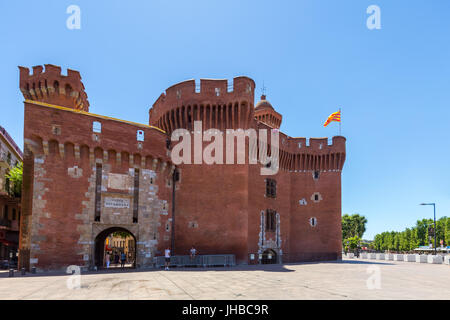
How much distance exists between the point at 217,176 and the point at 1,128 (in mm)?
27466

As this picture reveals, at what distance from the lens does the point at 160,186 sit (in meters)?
30.7

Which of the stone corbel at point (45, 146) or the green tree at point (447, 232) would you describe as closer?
the stone corbel at point (45, 146)

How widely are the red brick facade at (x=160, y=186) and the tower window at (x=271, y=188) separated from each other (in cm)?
55

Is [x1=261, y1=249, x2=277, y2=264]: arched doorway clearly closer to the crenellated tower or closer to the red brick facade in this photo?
the red brick facade

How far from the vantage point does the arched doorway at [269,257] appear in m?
35.4

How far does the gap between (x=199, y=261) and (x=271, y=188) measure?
1230 cm

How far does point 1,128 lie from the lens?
1617 inches

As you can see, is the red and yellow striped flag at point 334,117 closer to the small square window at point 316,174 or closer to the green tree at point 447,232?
the small square window at point 316,174

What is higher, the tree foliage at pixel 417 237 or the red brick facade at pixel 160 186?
the red brick facade at pixel 160 186

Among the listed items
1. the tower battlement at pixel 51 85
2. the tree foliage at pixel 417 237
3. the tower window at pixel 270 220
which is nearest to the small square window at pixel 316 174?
the tower window at pixel 270 220

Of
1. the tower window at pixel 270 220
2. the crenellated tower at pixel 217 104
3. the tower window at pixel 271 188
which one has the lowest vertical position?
the tower window at pixel 270 220

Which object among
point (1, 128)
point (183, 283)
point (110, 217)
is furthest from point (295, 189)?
point (1, 128)

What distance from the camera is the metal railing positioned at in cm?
2873
